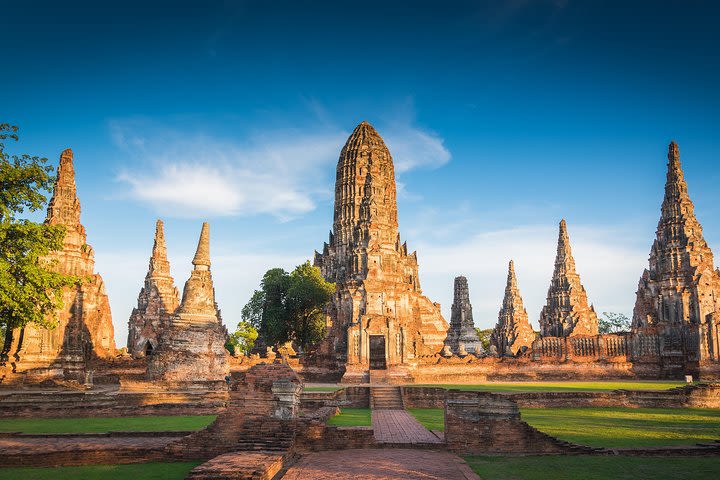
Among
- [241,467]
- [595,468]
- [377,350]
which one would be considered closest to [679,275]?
[377,350]

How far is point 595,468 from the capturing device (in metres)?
9.67

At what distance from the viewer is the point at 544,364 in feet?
119

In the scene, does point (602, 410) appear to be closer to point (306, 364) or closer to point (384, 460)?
point (384, 460)

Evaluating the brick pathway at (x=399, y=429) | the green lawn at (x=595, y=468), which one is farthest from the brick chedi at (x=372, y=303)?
the green lawn at (x=595, y=468)

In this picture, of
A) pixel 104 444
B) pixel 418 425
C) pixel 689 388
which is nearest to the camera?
pixel 104 444

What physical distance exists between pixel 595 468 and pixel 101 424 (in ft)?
41.4

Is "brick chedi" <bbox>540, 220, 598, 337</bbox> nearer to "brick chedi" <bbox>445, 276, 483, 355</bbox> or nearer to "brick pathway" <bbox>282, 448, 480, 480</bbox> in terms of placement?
"brick chedi" <bbox>445, 276, 483, 355</bbox>

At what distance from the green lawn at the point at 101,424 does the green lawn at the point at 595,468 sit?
7818 mm

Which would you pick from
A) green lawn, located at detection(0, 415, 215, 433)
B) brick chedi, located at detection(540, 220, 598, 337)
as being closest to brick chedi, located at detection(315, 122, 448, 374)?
green lawn, located at detection(0, 415, 215, 433)

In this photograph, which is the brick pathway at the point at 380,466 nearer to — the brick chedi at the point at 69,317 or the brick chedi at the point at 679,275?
the brick chedi at the point at 69,317

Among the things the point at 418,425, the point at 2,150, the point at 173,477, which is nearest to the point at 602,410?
the point at 418,425

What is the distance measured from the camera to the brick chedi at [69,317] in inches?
1131

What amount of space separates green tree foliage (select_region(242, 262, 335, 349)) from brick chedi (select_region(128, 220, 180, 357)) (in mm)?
8784

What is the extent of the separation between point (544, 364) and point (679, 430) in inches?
874
